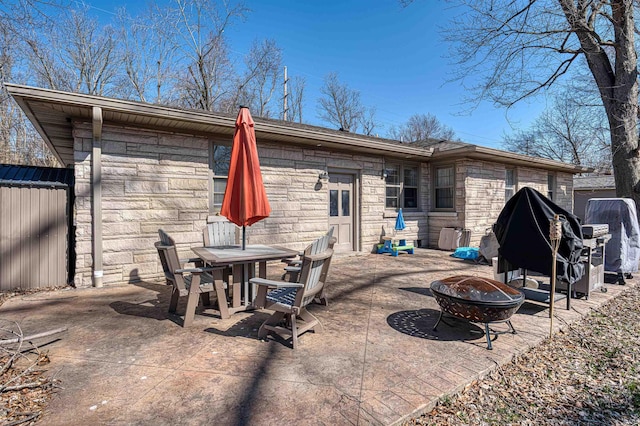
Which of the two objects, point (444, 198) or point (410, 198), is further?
point (444, 198)

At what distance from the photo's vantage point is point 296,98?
2362cm

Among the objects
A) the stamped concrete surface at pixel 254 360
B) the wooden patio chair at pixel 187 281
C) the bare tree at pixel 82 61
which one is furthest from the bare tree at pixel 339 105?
the wooden patio chair at pixel 187 281

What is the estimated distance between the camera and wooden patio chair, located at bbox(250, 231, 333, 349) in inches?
112

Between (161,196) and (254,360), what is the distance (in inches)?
164

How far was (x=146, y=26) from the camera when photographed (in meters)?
16.6

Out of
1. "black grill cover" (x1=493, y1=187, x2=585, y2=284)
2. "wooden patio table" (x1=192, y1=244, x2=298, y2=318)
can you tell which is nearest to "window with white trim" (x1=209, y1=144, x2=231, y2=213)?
"wooden patio table" (x1=192, y1=244, x2=298, y2=318)

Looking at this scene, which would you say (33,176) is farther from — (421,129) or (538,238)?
(421,129)

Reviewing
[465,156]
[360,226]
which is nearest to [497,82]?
[465,156]

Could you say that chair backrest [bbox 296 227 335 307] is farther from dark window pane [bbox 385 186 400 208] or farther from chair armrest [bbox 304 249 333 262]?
dark window pane [bbox 385 186 400 208]

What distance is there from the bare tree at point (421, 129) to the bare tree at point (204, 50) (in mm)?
18199

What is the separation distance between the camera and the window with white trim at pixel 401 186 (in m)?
9.18

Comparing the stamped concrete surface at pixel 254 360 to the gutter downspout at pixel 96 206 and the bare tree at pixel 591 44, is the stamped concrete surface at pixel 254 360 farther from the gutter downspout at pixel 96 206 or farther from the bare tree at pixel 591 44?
the bare tree at pixel 591 44

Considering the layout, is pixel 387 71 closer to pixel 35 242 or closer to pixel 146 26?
pixel 146 26

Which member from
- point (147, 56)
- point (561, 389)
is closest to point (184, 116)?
point (561, 389)
